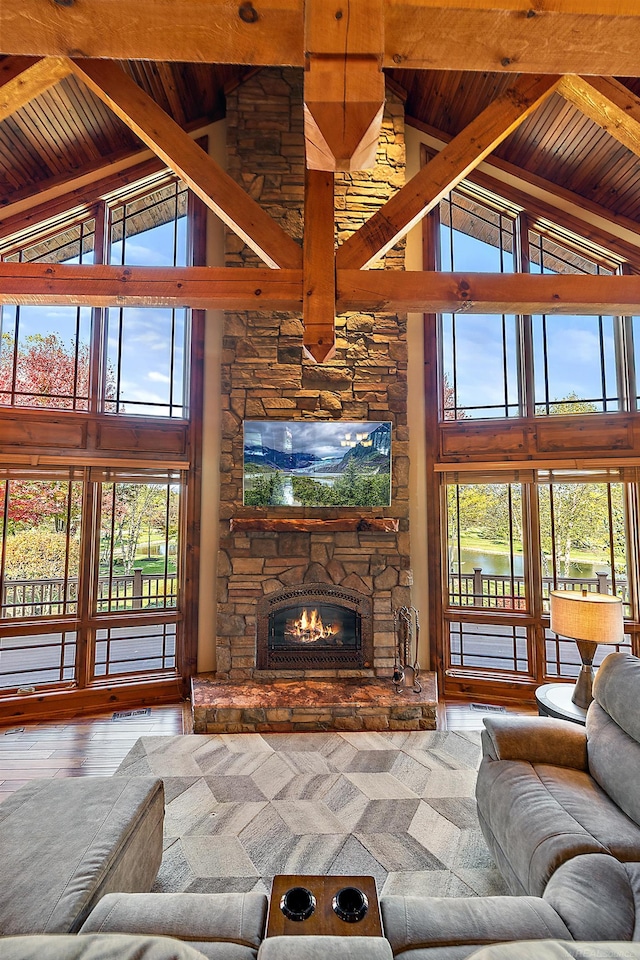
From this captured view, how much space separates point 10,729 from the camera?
387 centimetres

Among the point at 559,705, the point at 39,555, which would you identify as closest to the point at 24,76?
the point at 39,555

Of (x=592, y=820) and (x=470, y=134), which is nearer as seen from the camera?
(x=592, y=820)

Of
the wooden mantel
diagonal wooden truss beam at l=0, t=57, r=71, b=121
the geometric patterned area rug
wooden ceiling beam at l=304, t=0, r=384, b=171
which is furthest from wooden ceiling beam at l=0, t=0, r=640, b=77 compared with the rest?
the wooden mantel

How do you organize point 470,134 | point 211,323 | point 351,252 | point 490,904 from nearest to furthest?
1. point 490,904
2. point 351,252
3. point 470,134
4. point 211,323

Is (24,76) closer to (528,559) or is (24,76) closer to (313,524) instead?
(313,524)

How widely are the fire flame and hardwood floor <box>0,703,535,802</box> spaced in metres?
1.11

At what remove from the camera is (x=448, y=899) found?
139 cm

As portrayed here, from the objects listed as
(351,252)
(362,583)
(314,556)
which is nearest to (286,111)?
(351,252)

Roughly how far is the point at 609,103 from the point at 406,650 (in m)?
4.16

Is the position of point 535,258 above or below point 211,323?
above

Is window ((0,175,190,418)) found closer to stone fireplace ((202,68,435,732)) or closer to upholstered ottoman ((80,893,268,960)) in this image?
stone fireplace ((202,68,435,732))

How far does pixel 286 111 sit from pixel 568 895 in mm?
5748

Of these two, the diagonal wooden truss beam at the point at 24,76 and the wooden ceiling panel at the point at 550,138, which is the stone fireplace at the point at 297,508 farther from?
the diagonal wooden truss beam at the point at 24,76

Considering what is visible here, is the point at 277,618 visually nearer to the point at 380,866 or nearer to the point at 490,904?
the point at 380,866
